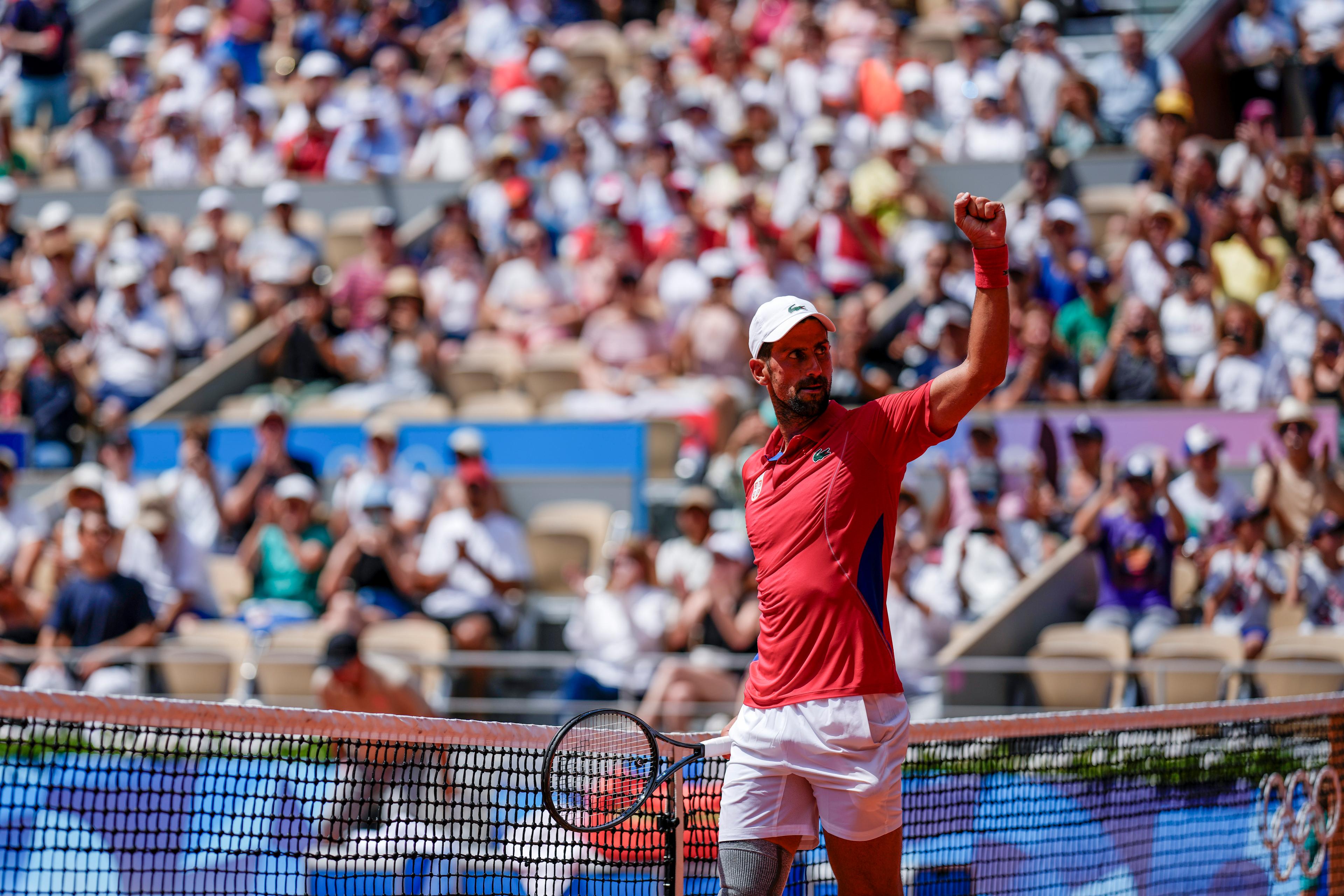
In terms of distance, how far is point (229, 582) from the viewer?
10.7m

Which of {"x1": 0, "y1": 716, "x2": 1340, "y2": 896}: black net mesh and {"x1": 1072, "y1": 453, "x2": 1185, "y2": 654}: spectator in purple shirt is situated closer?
{"x1": 0, "y1": 716, "x2": 1340, "y2": 896}: black net mesh

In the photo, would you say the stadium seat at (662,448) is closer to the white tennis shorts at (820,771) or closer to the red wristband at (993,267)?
the white tennis shorts at (820,771)

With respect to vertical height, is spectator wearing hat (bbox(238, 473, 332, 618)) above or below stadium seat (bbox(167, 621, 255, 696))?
above

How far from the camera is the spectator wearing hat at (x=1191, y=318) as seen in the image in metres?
10.7

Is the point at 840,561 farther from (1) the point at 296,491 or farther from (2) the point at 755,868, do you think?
(1) the point at 296,491

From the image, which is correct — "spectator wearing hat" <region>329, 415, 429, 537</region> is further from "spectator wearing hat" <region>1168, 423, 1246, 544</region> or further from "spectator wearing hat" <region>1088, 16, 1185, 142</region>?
"spectator wearing hat" <region>1088, 16, 1185, 142</region>

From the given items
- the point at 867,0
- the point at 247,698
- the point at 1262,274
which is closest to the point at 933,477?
the point at 1262,274

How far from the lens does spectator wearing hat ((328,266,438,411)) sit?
40.1 feet

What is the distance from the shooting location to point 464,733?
4395mm

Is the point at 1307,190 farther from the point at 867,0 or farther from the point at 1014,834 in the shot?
the point at 1014,834

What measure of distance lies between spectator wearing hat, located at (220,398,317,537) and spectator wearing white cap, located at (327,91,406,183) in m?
4.57

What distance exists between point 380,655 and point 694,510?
1994 millimetres

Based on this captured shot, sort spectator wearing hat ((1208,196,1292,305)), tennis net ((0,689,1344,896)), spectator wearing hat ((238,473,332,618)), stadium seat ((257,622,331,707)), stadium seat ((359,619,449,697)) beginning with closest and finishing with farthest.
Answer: tennis net ((0,689,1344,896)) → stadium seat ((257,622,331,707)) → stadium seat ((359,619,449,697)) → spectator wearing hat ((238,473,332,618)) → spectator wearing hat ((1208,196,1292,305))

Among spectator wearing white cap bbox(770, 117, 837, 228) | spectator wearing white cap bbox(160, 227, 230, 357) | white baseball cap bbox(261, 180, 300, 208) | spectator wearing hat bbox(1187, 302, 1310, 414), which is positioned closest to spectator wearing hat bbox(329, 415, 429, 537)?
spectator wearing white cap bbox(160, 227, 230, 357)
